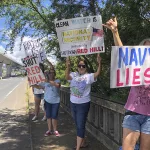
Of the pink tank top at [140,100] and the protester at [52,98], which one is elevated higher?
the pink tank top at [140,100]

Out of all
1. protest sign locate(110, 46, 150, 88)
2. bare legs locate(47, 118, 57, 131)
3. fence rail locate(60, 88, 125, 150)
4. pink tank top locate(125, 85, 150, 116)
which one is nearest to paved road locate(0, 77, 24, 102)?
bare legs locate(47, 118, 57, 131)

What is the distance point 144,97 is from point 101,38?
247 cm

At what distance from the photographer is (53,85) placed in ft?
25.1

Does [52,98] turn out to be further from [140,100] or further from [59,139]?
[140,100]

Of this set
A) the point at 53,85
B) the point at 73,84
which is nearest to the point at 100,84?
the point at 53,85

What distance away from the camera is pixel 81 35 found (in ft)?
19.8

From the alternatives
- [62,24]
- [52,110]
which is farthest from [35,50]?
[62,24]

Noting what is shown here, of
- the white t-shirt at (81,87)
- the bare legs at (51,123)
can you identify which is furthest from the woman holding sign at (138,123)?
the bare legs at (51,123)

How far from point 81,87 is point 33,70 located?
2656mm

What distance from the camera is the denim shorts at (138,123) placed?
3.51 meters

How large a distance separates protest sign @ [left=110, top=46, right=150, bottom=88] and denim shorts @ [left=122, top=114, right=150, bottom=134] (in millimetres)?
372

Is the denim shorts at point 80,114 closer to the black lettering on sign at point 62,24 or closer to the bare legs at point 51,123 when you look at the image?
the black lettering on sign at point 62,24

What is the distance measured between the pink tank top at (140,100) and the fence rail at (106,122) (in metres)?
1.68

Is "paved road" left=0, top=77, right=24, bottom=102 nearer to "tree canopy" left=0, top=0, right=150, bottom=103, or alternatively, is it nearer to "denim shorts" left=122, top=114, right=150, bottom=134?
"tree canopy" left=0, top=0, right=150, bottom=103
